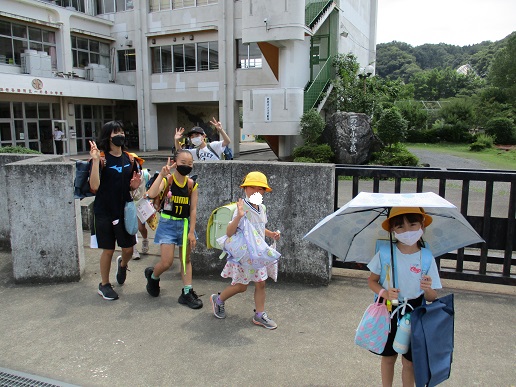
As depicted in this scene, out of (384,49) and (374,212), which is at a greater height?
(384,49)

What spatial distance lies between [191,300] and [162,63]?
27010 mm

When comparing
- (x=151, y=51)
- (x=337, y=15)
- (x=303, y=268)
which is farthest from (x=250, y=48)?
(x=303, y=268)

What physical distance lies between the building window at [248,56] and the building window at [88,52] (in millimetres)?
10452

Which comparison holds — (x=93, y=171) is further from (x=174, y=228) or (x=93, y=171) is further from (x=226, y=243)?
(x=226, y=243)

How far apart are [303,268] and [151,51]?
27410mm

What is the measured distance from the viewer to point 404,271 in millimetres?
2699

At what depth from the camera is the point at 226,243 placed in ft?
12.8

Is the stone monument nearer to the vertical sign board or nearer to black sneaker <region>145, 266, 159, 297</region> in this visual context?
the vertical sign board

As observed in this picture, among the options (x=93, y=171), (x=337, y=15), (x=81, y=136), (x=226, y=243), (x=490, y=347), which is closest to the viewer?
(x=490, y=347)

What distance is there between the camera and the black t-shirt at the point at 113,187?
4.52 m

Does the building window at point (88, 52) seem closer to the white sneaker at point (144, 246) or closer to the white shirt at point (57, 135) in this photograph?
the white shirt at point (57, 135)

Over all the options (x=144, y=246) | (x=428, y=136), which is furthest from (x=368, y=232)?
(x=428, y=136)

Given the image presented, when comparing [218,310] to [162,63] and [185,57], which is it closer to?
[185,57]

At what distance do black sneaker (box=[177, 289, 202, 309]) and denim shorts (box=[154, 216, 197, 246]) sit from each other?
531 mm
